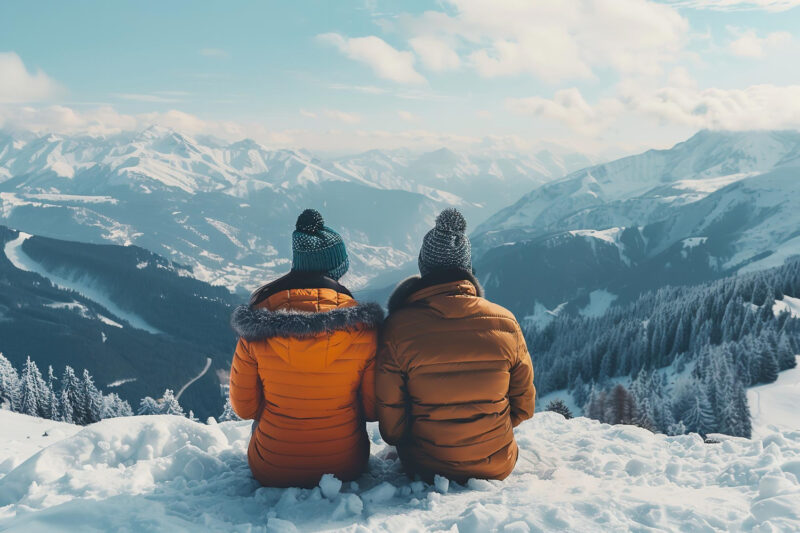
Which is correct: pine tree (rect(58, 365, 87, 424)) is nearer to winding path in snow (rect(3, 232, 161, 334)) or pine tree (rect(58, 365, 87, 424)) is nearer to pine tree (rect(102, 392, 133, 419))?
pine tree (rect(102, 392, 133, 419))

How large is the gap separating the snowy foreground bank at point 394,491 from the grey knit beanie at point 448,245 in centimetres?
283

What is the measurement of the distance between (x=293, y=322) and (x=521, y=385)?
10.4ft

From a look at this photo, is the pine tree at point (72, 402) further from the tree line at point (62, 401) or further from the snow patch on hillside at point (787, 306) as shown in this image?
the snow patch on hillside at point (787, 306)

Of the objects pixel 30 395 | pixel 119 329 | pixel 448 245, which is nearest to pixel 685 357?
pixel 448 245

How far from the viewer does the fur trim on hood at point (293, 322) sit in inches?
212

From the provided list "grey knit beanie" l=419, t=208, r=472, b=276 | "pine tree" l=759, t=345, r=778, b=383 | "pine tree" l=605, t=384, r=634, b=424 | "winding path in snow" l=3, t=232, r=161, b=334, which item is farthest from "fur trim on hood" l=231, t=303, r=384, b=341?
"winding path in snow" l=3, t=232, r=161, b=334

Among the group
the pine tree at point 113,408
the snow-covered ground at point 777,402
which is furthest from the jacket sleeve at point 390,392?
the pine tree at point 113,408

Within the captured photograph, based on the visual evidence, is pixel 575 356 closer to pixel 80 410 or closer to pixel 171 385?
pixel 80 410

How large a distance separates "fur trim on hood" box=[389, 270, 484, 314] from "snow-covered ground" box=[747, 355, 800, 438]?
3889cm

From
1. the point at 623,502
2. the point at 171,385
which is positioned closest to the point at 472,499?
the point at 623,502

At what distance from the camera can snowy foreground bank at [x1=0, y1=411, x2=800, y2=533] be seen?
5039mm

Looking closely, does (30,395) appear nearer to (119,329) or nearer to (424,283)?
(424,283)

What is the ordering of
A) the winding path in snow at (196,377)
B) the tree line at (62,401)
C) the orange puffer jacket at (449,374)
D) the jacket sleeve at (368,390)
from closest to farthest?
the orange puffer jacket at (449,374) < the jacket sleeve at (368,390) < the tree line at (62,401) < the winding path in snow at (196,377)

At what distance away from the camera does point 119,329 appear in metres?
149
